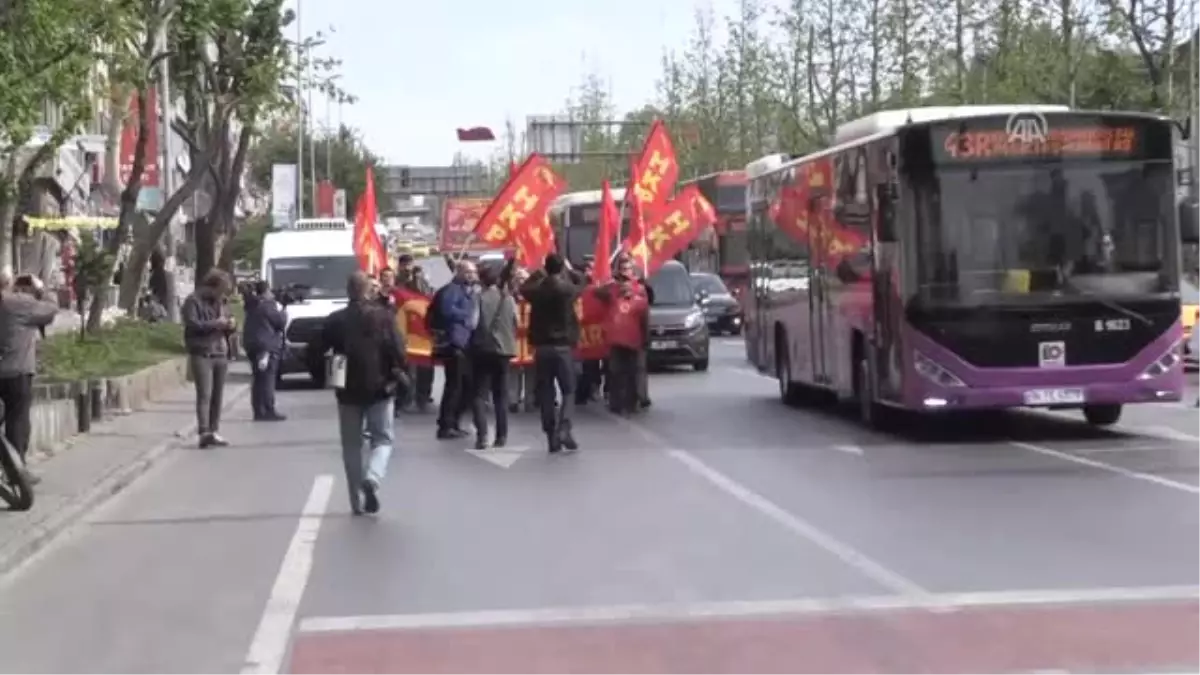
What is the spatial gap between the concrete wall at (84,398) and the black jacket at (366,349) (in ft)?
19.2

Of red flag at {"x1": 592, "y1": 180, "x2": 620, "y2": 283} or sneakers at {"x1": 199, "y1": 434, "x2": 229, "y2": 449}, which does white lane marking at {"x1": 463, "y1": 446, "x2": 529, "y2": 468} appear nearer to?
sneakers at {"x1": 199, "y1": 434, "x2": 229, "y2": 449}

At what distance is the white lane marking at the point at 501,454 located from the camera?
70.5 feet

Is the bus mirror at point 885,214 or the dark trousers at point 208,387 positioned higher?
the bus mirror at point 885,214

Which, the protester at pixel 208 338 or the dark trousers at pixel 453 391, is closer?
the protester at pixel 208 338

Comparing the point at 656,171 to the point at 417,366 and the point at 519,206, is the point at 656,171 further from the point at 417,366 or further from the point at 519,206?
the point at 417,366

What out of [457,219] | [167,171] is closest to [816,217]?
[167,171]

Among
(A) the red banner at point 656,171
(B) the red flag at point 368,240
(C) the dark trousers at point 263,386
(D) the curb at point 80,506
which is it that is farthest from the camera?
(B) the red flag at point 368,240

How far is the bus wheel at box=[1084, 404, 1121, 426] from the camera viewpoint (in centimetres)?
2342

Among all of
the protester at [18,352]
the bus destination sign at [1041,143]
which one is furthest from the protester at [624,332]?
the protester at [18,352]

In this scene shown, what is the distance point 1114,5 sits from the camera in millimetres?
48469

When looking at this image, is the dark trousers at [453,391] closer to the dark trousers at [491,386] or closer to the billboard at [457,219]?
the dark trousers at [491,386]

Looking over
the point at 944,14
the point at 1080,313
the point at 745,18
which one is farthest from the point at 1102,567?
the point at 745,18

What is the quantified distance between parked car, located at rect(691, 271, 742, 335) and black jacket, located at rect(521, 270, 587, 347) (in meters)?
30.7

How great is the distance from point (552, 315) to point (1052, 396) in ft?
16.0
